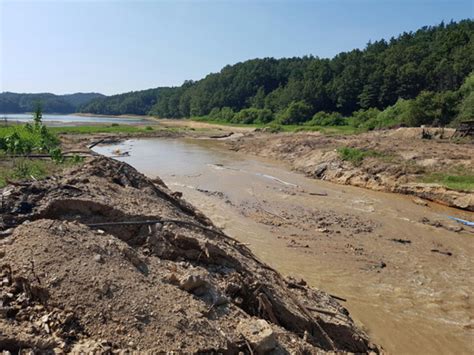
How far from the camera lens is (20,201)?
6.30 m

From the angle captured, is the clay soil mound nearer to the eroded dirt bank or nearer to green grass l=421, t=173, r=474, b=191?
green grass l=421, t=173, r=474, b=191

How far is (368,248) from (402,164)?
38.5 ft

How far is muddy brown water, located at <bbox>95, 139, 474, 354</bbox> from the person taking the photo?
751 cm

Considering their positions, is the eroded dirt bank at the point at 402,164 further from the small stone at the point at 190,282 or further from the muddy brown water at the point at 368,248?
the small stone at the point at 190,282

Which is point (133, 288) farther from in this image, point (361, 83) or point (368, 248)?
point (361, 83)

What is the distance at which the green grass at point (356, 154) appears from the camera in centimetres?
2359

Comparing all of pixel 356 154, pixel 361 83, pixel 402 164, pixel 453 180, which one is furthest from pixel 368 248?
pixel 361 83

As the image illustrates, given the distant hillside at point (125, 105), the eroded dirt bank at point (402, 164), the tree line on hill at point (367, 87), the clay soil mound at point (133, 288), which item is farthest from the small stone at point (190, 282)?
the distant hillside at point (125, 105)

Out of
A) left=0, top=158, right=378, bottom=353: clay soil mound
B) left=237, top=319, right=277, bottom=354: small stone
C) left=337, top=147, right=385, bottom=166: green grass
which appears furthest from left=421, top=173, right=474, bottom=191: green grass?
left=237, top=319, right=277, bottom=354: small stone

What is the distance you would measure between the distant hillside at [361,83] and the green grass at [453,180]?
2356cm

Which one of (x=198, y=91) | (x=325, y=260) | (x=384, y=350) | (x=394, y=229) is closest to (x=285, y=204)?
(x=394, y=229)

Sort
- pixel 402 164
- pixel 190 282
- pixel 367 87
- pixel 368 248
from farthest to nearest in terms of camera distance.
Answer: pixel 367 87 < pixel 402 164 < pixel 368 248 < pixel 190 282

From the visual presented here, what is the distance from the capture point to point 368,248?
1158cm

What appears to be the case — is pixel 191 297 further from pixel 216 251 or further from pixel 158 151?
pixel 158 151
